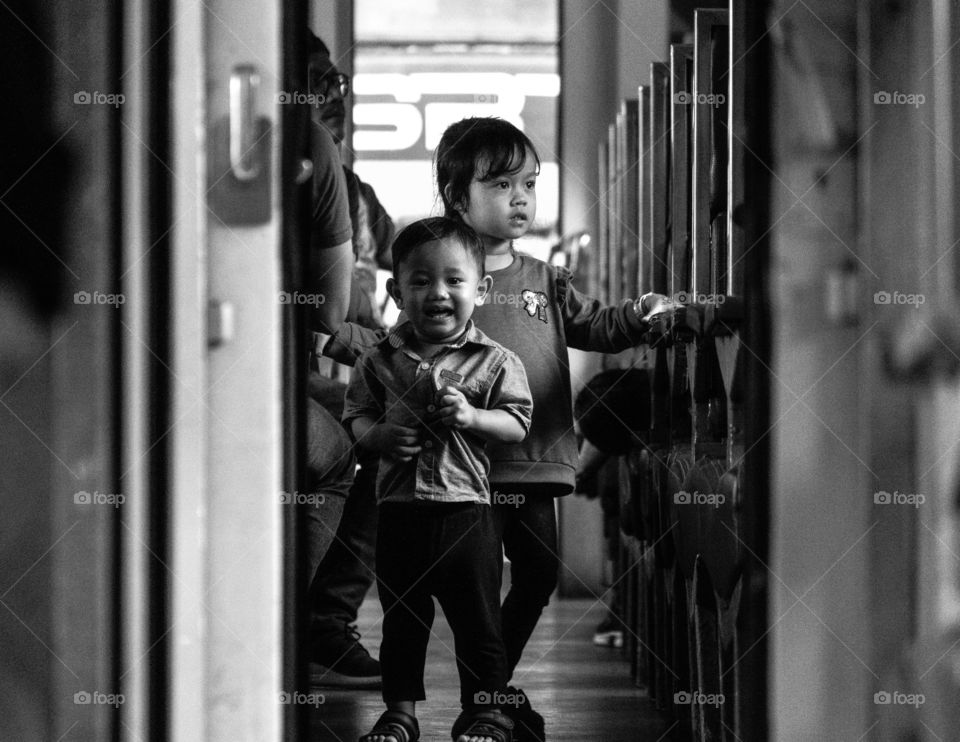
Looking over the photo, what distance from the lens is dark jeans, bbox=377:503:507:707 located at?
1816mm

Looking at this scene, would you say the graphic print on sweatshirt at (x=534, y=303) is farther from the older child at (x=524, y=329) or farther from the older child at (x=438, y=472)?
the older child at (x=438, y=472)

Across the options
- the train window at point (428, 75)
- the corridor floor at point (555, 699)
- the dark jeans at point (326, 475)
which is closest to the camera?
the corridor floor at point (555, 699)

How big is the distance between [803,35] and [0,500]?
0.78 m

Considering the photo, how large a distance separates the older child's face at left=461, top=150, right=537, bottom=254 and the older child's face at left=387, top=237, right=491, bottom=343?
0.50 feet

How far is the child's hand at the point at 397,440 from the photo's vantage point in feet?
5.92

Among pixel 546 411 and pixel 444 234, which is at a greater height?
pixel 444 234

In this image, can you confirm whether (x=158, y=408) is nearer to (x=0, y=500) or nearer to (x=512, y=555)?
(x=0, y=500)

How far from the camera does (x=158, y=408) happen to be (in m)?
1.06

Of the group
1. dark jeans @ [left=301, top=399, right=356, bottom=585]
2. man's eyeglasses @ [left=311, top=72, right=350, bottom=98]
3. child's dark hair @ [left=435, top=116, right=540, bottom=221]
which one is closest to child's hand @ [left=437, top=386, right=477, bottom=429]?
child's dark hair @ [left=435, top=116, right=540, bottom=221]

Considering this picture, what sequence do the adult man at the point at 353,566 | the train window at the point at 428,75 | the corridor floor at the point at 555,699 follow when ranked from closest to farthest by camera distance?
Result: the corridor floor at the point at 555,699 < the adult man at the point at 353,566 < the train window at the point at 428,75

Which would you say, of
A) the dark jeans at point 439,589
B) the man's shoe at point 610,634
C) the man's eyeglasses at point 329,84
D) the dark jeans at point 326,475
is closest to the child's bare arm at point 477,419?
the dark jeans at point 439,589

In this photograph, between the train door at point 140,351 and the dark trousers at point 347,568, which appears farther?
the dark trousers at point 347,568

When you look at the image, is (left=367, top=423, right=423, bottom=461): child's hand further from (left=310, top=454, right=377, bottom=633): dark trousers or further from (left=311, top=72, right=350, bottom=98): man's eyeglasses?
(left=310, top=454, right=377, bottom=633): dark trousers

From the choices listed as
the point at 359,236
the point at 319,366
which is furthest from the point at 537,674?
the point at 359,236
